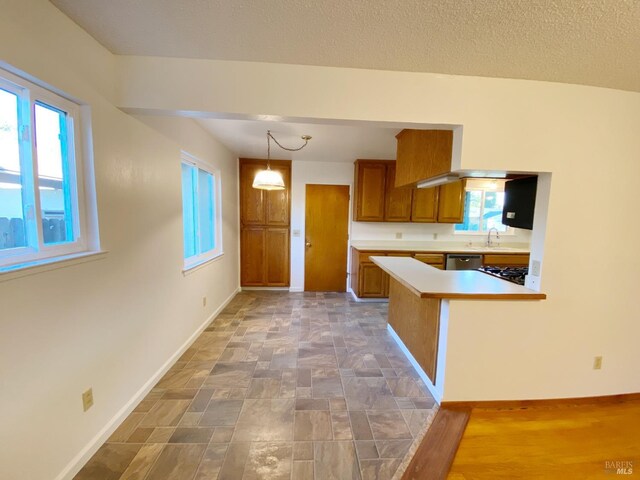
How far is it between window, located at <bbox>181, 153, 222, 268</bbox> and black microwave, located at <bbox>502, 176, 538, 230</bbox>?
3070 mm

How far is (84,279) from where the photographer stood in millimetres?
1440

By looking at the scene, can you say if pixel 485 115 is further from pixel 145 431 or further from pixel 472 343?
pixel 145 431

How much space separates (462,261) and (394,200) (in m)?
1.44

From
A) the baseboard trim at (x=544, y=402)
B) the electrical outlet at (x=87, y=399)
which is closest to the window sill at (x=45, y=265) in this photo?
the electrical outlet at (x=87, y=399)

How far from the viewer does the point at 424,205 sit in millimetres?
4438

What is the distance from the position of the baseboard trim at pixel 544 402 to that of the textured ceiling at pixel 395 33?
7.57ft

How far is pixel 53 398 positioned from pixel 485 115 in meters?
2.92

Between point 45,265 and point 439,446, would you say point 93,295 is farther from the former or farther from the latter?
point 439,446

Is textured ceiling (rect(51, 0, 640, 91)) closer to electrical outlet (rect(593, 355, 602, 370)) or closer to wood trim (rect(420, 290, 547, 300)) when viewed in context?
wood trim (rect(420, 290, 547, 300))

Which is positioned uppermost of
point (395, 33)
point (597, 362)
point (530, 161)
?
point (395, 33)

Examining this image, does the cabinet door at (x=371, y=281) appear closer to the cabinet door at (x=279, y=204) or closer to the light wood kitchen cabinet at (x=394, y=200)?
the light wood kitchen cabinet at (x=394, y=200)

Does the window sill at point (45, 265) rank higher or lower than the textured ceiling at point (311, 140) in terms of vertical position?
lower

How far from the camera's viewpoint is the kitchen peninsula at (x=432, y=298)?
1.86 meters

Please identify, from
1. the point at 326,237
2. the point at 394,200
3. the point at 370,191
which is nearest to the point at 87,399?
the point at 326,237
